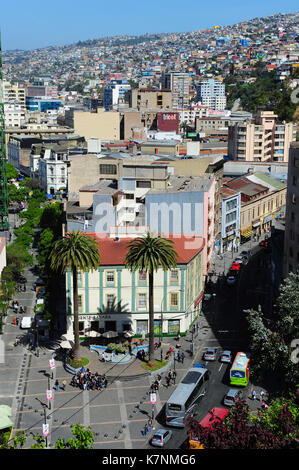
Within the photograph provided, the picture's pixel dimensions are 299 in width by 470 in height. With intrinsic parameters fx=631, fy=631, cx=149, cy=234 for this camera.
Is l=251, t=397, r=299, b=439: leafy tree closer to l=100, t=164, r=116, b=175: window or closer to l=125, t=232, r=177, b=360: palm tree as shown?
l=125, t=232, r=177, b=360: palm tree

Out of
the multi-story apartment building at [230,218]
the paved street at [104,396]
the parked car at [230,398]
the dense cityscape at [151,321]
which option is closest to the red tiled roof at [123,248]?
the dense cityscape at [151,321]

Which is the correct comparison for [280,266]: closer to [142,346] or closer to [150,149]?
[142,346]

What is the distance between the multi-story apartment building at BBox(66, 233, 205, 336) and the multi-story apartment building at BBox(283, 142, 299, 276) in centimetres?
1024

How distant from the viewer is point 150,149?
4592 inches

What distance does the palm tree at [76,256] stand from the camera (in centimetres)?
5669

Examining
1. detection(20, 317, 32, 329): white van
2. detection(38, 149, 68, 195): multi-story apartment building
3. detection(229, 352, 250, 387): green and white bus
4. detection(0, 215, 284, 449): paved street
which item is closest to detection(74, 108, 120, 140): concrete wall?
detection(38, 149, 68, 195): multi-story apartment building

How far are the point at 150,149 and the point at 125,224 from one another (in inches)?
1752

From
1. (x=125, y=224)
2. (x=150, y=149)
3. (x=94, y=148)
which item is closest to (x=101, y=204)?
(x=125, y=224)

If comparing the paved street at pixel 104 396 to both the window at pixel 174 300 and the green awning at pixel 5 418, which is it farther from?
the window at pixel 174 300

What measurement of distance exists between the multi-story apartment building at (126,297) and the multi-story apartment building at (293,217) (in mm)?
10241

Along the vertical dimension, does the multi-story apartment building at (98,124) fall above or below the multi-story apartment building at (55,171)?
above

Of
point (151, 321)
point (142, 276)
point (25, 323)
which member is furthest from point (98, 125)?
point (151, 321)

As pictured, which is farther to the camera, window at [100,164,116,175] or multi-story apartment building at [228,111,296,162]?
multi-story apartment building at [228,111,296,162]

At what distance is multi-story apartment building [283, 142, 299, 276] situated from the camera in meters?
64.1
